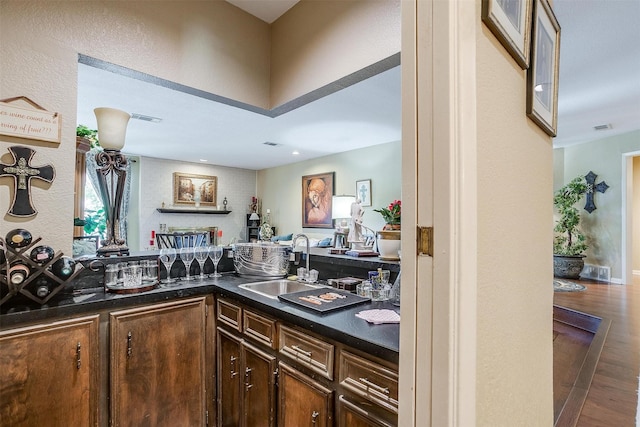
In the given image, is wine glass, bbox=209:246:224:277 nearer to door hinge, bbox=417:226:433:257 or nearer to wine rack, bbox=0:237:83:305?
wine rack, bbox=0:237:83:305

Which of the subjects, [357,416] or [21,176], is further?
[21,176]

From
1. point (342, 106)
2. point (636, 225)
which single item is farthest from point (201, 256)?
point (636, 225)

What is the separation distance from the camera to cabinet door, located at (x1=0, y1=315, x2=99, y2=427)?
50.1 inches

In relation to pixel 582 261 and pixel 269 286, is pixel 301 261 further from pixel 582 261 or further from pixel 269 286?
pixel 582 261

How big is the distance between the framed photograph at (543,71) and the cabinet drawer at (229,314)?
1555 mm

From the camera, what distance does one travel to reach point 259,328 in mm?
1551

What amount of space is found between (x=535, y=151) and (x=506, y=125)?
278 mm

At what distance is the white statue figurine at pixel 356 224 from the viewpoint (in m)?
2.20

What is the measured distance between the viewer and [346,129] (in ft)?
15.4

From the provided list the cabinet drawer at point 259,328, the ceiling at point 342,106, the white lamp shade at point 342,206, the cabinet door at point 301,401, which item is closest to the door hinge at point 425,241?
the cabinet door at point 301,401

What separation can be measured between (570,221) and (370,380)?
599 cm

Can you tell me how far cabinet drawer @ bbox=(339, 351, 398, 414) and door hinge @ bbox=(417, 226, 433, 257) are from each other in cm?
53

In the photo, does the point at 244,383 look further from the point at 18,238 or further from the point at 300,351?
the point at 18,238

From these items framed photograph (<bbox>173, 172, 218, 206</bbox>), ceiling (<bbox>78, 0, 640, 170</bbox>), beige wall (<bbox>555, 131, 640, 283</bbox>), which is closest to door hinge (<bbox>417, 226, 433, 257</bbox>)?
ceiling (<bbox>78, 0, 640, 170</bbox>)
